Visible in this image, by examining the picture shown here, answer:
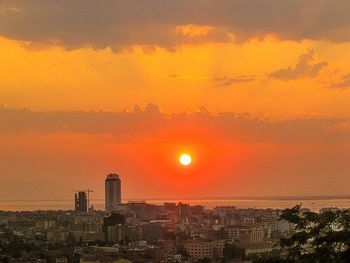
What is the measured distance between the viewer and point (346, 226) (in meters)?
11.6

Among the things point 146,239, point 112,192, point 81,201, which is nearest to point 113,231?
point 146,239

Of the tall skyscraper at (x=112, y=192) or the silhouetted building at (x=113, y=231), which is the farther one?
the tall skyscraper at (x=112, y=192)

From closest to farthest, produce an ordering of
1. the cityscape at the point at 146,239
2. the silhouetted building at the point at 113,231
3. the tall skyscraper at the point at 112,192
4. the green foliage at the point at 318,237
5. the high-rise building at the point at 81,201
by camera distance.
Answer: the green foliage at the point at 318,237
the cityscape at the point at 146,239
the silhouetted building at the point at 113,231
the high-rise building at the point at 81,201
the tall skyscraper at the point at 112,192

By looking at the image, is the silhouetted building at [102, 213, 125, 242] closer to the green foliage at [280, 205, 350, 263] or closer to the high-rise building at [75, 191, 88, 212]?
the high-rise building at [75, 191, 88, 212]

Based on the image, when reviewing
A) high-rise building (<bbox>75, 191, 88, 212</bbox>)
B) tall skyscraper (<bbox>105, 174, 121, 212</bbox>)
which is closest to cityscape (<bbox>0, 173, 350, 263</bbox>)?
tall skyscraper (<bbox>105, 174, 121, 212</bbox>)

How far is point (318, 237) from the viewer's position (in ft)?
37.4

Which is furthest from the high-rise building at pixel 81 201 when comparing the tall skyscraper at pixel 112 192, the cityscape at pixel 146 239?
the cityscape at pixel 146 239

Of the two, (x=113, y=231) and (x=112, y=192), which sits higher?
(x=112, y=192)

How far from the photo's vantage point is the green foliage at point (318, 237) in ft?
35.5

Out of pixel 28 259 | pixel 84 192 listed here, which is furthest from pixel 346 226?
pixel 84 192

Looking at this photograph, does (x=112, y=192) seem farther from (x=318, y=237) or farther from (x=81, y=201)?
(x=318, y=237)

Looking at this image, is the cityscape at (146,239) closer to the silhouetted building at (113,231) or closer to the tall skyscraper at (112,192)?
the silhouetted building at (113,231)

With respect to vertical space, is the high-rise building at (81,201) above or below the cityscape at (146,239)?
above

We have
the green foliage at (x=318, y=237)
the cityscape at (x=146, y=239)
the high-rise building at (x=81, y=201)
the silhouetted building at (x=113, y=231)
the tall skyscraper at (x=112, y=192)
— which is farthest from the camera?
the tall skyscraper at (x=112, y=192)
